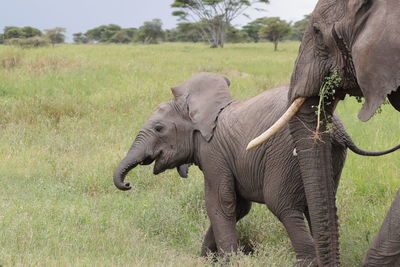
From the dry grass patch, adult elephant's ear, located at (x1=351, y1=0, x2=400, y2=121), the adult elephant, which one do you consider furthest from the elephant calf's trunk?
the dry grass patch

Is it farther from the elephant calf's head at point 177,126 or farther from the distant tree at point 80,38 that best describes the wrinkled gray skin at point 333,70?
the distant tree at point 80,38

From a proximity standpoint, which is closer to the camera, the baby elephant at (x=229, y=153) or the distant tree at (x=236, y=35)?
the baby elephant at (x=229, y=153)

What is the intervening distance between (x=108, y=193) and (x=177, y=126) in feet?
5.45

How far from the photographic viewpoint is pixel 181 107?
4.31 meters

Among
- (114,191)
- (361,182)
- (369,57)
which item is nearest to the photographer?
(369,57)

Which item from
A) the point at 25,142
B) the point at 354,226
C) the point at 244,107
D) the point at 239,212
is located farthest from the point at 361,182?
the point at 25,142

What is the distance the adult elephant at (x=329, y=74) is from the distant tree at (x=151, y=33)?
40.4 meters

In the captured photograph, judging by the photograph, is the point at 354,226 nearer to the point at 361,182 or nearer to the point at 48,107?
the point at 361,182

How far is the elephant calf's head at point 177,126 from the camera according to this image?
13.9 ft

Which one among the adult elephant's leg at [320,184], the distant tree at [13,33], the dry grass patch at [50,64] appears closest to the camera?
the adult elephant's leg at [320,184]

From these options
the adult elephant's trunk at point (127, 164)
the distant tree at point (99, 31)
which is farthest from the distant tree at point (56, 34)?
the adult elephant's trunk at point (127, 164)

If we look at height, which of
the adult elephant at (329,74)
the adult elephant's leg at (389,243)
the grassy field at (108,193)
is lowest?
A: the grassy field at (108,193)

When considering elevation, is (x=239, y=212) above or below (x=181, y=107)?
below

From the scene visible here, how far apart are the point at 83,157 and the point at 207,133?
301cm
